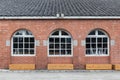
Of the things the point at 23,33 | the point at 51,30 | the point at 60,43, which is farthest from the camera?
the point at 60,43

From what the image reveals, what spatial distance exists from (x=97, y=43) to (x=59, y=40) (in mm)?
3144

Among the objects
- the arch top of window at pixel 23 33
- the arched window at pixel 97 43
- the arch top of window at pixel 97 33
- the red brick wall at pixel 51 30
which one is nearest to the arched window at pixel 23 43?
the arch top of window at pixel 23 33

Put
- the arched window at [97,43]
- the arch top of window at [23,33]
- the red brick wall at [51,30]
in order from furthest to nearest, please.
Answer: the arched window at [97,43] < the arch top of window at [23,33] < the red brick wall at [51,30]

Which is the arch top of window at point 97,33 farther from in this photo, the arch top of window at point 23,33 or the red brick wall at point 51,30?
the arch top of window at point 23,33

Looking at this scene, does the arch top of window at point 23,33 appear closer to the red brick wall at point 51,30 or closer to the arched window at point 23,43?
the arched window at point 23,43

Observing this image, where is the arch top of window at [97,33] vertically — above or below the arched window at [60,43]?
above

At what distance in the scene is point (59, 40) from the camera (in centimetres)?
2553

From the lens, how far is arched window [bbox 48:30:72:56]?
83.6 feet

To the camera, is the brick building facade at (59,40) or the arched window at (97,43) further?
the arched window at (97,43)

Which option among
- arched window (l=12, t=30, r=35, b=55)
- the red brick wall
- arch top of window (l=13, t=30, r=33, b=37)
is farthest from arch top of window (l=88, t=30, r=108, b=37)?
arch top of window (l=13, t=30, r=33, b=37)

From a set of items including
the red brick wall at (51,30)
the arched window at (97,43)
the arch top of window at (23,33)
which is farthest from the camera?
the arched window at (97,43)

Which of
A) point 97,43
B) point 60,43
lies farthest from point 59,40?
point 97,43

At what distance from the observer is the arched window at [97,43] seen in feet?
84.1

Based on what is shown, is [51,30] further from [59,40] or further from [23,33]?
[23,33]
